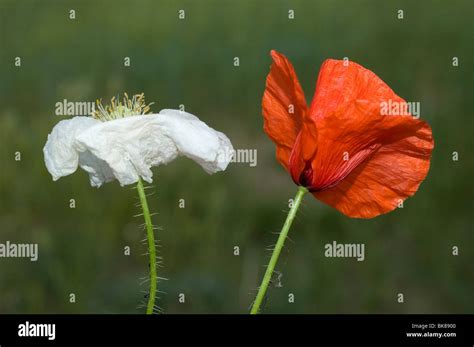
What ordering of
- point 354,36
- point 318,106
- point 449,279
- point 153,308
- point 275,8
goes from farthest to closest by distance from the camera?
point 275,8
point 354,36
point 449,279
point 318,106
point 153,308

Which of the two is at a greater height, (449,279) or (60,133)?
(60,133)

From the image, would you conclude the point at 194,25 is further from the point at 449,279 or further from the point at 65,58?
the point at 449,279

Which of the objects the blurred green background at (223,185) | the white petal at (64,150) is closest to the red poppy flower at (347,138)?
the white petal at (64,150)

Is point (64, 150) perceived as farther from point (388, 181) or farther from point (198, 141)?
point (388, 181)

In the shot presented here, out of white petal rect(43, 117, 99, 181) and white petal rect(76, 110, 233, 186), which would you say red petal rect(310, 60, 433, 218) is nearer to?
white petal rect(76, 110, 233, 186)

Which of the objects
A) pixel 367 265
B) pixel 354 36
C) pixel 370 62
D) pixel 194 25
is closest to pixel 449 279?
pixel 367 265

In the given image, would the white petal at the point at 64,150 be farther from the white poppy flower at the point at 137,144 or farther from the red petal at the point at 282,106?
the red petal at the point at 282,106

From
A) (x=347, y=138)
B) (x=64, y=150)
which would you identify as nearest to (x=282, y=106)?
(x=347, y=138)
